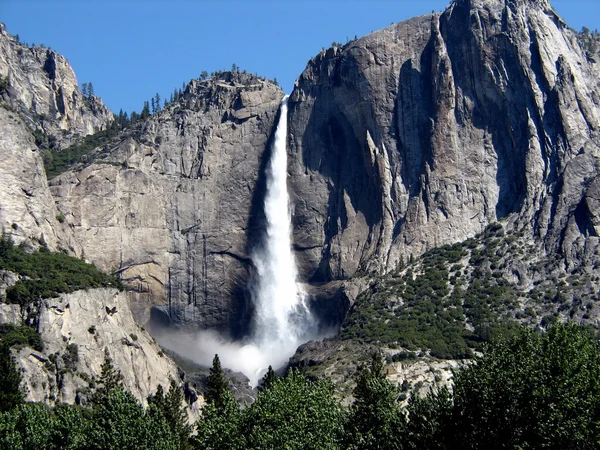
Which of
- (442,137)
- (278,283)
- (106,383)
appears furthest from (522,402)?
(278,283)

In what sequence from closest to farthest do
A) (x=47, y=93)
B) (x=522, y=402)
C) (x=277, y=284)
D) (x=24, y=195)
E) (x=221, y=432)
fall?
(x=522, y=402) → (x=221, y=432) → (x=24, y=195) → (x=277, y=284) → (x=47, y=93)

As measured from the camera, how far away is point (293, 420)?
65.9m

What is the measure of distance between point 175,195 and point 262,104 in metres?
20.2

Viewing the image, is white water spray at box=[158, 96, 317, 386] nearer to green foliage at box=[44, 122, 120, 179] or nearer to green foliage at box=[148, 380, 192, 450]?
green foliage at box=[44, 122, 120, 179]

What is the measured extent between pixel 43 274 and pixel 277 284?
4326cm

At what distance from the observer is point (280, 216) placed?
5906 inches

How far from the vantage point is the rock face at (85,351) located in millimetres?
96312

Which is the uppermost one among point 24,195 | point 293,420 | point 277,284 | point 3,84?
point 3,84

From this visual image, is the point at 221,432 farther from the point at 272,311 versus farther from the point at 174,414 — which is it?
the point at 272,311

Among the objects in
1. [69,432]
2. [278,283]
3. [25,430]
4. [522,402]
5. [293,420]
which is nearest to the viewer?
[522,402]

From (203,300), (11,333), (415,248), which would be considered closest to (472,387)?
(11,333)

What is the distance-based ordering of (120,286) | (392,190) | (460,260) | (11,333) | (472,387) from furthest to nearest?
1. (392,190)
2. (460,260)
3. (120,286)
4. (11,333)
5. (472,387)

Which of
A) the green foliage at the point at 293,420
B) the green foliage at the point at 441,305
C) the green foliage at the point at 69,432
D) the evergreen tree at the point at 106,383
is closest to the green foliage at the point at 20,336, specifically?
the evergreen tree at the point at 106,383

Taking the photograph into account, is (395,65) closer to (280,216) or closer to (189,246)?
(280,216)
